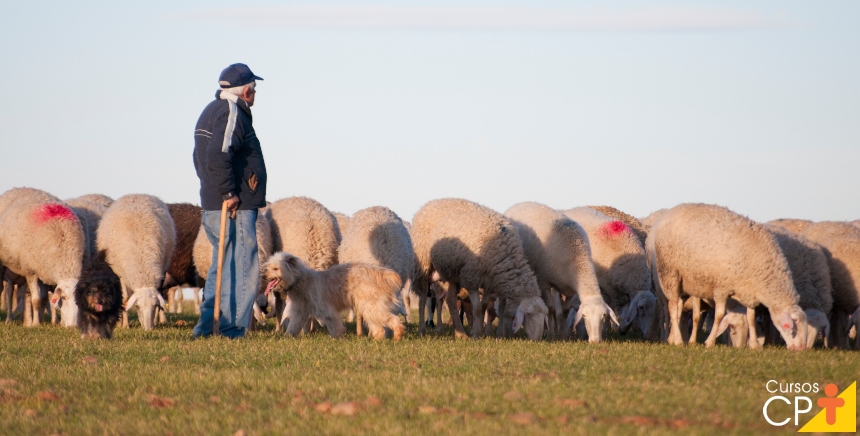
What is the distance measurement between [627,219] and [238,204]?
34.1 ft

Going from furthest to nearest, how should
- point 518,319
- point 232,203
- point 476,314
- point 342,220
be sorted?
1. point 342,220
2. point 476,314
3. point 518,319
4. point 232,203

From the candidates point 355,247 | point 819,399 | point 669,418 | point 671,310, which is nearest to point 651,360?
point 819,399

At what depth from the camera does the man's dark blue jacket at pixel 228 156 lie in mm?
10289

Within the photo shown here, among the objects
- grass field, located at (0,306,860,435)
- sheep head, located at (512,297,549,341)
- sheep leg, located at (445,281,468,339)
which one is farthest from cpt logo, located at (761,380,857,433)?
sheep leg, located at (445,281,468,339)

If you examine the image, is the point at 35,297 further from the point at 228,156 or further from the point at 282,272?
the point at 228,156

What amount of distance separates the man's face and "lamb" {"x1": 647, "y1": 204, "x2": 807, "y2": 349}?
19.5 feet

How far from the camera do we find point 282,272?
1129cm

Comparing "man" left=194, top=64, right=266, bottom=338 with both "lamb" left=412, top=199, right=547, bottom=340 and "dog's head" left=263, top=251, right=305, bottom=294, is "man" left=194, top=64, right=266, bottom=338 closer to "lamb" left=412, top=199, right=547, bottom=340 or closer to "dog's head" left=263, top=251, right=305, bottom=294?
"dog's head" left=263, top=251, right=305, bottom=294

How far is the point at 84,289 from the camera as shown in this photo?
10406 mm


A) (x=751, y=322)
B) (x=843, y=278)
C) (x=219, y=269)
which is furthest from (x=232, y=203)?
(x=843, y=278)

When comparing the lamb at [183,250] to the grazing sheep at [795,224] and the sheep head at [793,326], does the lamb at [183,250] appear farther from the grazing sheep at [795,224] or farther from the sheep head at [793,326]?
the grazing sheep at [795,224]

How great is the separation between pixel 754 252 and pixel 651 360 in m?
3.91

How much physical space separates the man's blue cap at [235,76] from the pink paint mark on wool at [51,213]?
5120mm

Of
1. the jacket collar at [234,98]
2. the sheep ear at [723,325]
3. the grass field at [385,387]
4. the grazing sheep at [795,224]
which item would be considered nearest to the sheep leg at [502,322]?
the sheep ear at [723,325]
